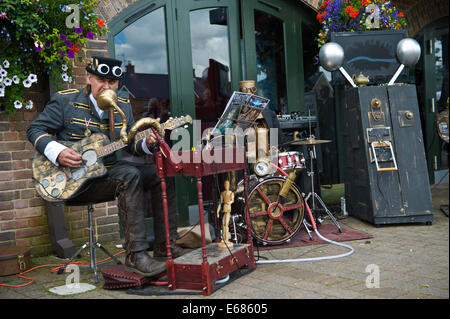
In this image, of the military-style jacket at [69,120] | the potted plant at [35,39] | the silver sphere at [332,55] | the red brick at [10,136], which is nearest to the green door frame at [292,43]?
the silver sphere at [332,55]

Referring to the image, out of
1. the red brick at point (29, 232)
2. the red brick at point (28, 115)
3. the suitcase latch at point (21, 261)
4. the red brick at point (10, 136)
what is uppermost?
the red brick at point (28, 115)

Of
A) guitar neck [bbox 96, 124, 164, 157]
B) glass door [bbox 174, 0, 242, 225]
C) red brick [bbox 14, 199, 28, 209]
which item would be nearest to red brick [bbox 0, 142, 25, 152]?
red brick [bbox 14, 199, 28, 209]

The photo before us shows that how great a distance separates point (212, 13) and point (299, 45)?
4.32 ft

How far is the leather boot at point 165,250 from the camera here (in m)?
3.60

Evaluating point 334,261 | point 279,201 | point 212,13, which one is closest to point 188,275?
point 334,261

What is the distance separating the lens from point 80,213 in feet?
15.5

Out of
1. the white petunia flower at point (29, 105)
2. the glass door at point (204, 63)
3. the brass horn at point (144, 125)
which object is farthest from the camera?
the glass door at point (204, 63)

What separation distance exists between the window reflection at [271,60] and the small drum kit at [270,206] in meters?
1.70

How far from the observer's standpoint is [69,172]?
3457 millimetres

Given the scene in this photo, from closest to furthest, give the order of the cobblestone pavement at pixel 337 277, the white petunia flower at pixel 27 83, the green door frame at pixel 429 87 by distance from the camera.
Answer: the cobblestone pavement at pixel 337 277 → the white petunia flower at pixel 27 83 → the green door frame at pixel 429 87

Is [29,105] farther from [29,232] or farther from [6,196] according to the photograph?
[29,232]

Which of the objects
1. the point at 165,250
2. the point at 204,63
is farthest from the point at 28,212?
the point at 204,63

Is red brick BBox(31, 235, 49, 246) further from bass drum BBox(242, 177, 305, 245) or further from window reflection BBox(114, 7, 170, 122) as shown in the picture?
bass drum BBox(242, 177, 305, 245)

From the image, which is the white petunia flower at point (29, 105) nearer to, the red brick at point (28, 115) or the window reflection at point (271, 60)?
the red brick at point (28, 115)
